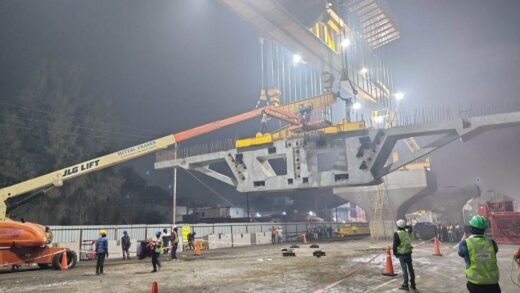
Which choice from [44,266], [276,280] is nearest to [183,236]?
[44,266]

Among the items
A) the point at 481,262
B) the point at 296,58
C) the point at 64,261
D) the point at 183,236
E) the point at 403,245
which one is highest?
the point at 296,58

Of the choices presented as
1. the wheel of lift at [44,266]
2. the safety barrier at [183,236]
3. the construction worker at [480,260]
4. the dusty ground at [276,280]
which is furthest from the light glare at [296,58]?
the construction worker at [480,260]

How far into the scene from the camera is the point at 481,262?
473cm

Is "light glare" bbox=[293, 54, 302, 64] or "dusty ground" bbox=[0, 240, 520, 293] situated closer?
"dusty ground" bbox=[0, 240, 520, 293]

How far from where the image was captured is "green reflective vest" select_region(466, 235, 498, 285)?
15.3 ft

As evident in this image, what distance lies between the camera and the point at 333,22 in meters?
43.0

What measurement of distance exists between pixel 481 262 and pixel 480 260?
3cm

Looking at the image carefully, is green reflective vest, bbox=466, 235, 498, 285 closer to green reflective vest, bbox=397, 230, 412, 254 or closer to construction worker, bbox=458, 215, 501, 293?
construction worker, bbox=458, 215, 501, 293

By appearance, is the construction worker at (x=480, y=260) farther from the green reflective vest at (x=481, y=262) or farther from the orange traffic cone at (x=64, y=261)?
the orange traffic cone at (x=64, y=261)

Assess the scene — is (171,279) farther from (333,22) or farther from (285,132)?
(333,22)

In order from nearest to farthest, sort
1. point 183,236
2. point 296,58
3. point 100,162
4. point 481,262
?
point 481,262 < point 100,162 < point 183,236 < point 296,58

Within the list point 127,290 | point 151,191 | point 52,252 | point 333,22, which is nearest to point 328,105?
point 333,22

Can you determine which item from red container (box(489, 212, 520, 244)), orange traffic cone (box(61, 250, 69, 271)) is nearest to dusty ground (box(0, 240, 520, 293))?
orange traffic cone (box(61, 250, 69, 271))

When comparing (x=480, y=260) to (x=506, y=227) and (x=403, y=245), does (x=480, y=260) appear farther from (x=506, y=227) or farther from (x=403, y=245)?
(x=506, y=227)
